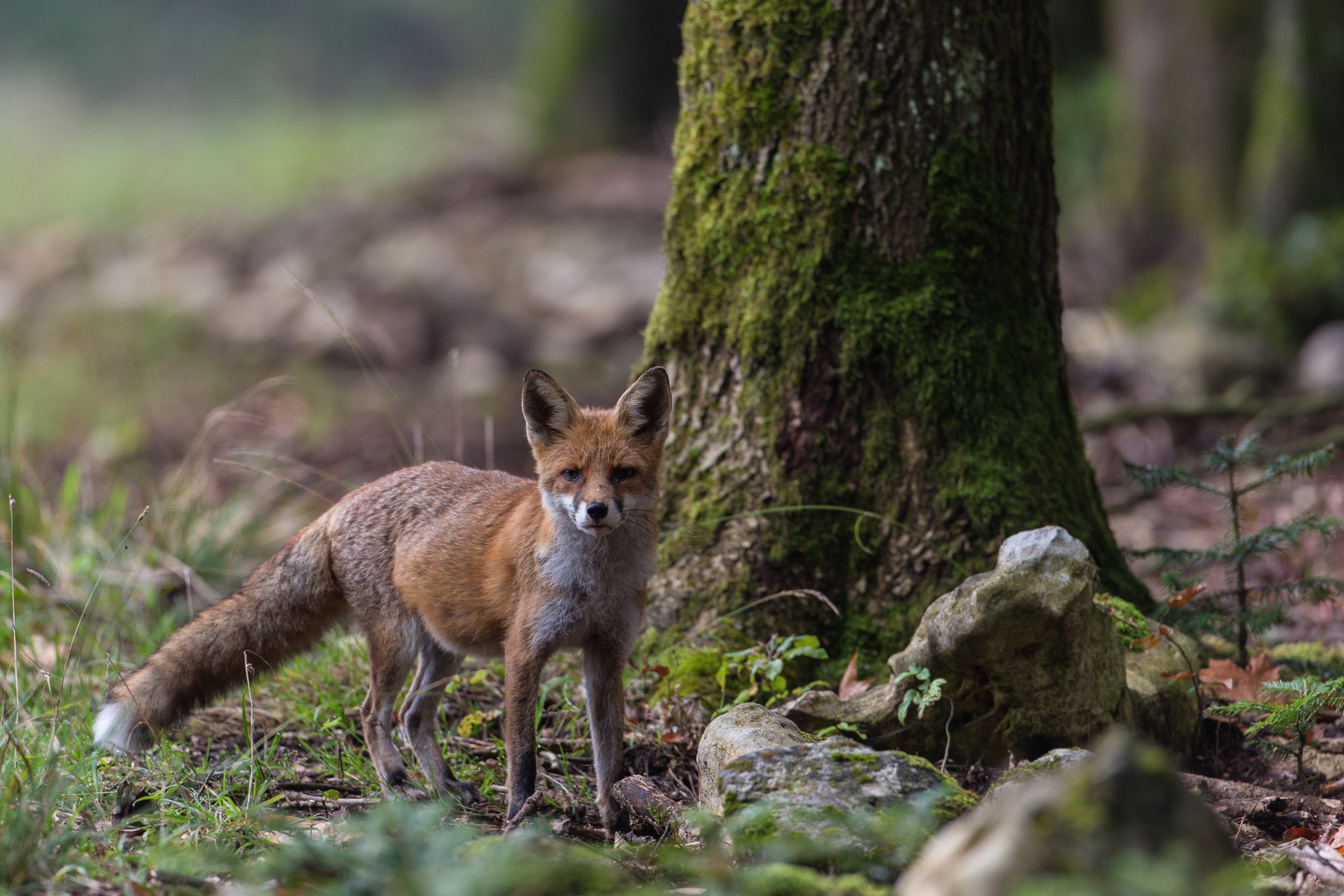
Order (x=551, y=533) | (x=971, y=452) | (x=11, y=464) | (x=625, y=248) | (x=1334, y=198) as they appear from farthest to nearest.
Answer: (x=625, y=248)
(x=1334, y=198)
(x=11, y=464)
(x=971, y=452)
(x=551, y=533)

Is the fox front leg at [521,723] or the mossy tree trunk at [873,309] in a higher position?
the mossy tree trunk at [873,309]

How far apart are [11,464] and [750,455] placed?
4106mm

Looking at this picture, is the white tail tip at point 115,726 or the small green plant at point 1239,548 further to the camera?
the small green plant at point 1239,548

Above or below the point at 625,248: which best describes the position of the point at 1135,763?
below

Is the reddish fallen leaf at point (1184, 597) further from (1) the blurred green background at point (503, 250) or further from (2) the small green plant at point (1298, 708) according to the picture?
(1) the blurred green background at point (503, 250)

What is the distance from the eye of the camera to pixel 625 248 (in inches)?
474

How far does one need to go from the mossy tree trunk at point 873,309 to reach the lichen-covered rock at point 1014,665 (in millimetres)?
495

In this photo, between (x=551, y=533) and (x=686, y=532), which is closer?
(x=551, y=533)

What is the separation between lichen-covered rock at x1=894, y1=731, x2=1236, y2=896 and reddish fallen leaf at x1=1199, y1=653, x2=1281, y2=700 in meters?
2.20

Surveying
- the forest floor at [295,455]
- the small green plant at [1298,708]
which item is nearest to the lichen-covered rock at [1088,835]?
the forest floor at [295,455]

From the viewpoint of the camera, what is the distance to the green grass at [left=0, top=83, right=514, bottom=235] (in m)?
14.9

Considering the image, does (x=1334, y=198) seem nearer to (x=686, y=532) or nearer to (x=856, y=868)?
(x=686, y=532)

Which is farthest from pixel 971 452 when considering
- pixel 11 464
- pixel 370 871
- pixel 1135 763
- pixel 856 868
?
pixel 11 464

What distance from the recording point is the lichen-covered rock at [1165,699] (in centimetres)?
380
